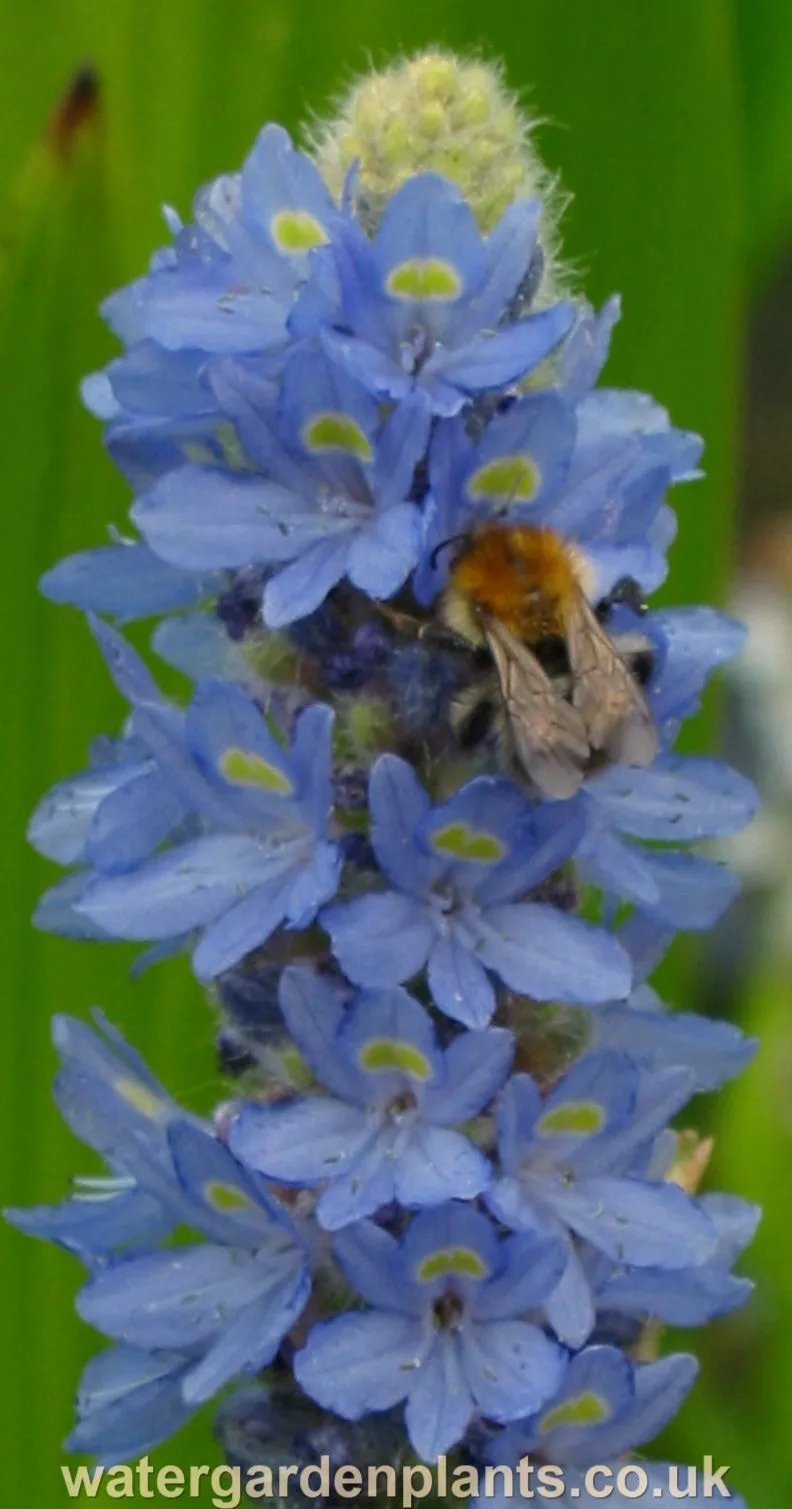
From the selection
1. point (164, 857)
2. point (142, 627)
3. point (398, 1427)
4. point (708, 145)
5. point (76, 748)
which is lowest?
point (398, 1427)

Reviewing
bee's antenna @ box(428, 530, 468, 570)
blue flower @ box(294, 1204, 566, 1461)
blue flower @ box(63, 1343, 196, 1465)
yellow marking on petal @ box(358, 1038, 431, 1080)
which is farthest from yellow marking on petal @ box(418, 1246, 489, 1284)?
bee's antenna @ box(428, 530, 468, 570)

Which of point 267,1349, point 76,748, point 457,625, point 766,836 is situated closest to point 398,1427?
point 267,1349

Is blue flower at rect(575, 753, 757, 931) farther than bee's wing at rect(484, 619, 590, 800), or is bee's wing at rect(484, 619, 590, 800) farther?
blue flower at rect(575, 753, 757, 931)

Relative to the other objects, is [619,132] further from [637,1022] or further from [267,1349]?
[267,1349]

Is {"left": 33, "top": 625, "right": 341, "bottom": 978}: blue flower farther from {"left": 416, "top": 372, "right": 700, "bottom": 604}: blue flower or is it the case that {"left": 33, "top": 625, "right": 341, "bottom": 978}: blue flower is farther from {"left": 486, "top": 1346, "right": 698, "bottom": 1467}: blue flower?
{"left": 486, "top": 1346, "right": 698, "bottom": 1467}: blue flower

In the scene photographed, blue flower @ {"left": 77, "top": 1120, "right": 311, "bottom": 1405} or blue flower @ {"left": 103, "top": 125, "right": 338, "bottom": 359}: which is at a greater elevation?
blue flower @ {"left": 103, "top": 125, "right": 338, "bottom": 359}

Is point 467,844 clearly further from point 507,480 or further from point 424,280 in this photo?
point 424,280
